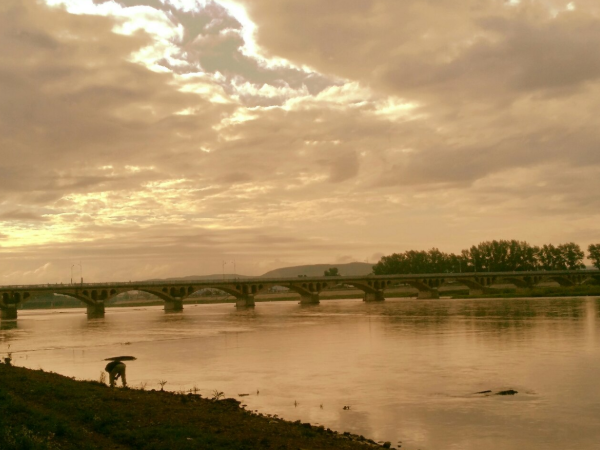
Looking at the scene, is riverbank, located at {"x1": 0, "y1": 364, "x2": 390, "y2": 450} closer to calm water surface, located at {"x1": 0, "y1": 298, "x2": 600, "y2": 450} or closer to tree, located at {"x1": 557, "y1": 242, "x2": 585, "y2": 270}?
calm water surface, located at {"x1": 0, "y1": 298, "x2": 600, "y2": 450}

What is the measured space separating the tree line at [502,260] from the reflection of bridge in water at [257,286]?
2428cm

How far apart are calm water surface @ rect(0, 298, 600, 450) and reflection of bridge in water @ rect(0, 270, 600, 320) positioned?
62.3 meters

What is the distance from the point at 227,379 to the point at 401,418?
10262 mm

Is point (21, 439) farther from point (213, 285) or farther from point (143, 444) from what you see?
point (213, 285)

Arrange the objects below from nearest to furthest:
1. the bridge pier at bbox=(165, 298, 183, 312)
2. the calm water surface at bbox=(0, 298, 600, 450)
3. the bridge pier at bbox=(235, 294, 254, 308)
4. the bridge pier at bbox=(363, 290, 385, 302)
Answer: the calm water surface at bbox=(0, 298, 600, 450)
the bridge pier at bbox=(165, 298, 183, 312)
the bridge pier at bbox=(235, 294, 254, 308)
the bridge pier at bbox=(363, 290, 385, 302)

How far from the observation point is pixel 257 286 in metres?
135

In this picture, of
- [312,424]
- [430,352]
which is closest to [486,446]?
[312,424]

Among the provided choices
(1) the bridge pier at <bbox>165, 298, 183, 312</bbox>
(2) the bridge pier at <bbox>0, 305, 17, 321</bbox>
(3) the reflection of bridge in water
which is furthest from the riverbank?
(1) the bridge pier at <bbox>165, 298, 183, 312</bbox>

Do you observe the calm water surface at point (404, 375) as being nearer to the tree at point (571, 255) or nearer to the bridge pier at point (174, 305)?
the bridge pier at point (174, 305)

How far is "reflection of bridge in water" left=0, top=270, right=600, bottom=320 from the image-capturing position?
10825 centimetres

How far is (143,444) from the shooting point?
12.8 meters

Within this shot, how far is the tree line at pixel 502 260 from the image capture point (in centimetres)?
18450

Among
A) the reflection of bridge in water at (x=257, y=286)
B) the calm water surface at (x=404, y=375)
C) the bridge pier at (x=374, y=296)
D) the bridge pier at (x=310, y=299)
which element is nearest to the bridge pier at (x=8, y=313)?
the reflection of bridge in water at (x=257, y=286)

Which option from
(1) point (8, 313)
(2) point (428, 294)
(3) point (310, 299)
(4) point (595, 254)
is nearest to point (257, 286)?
(3) point (310, 299)
